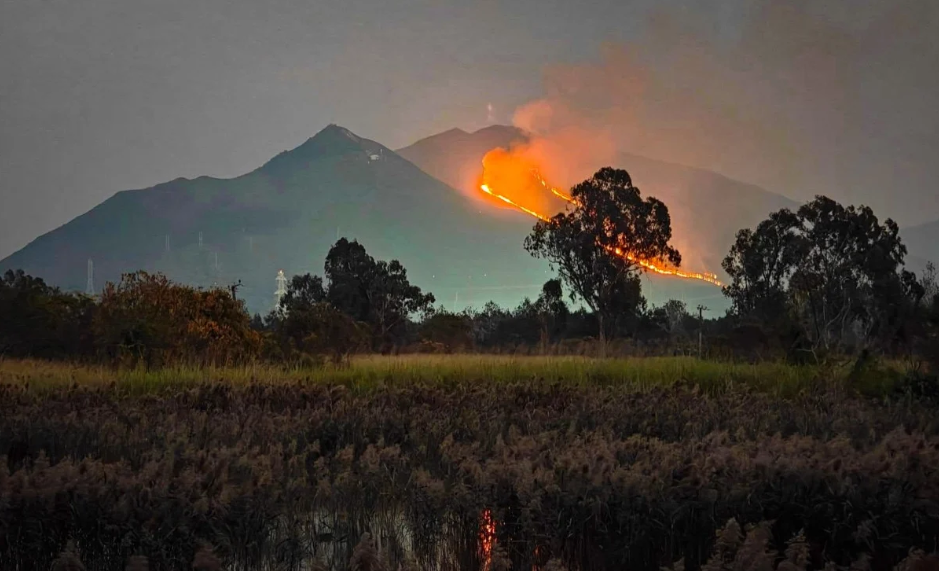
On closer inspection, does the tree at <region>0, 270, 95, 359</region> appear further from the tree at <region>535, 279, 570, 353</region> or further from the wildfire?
the tree at <region>535, 279, 570, 353</region>

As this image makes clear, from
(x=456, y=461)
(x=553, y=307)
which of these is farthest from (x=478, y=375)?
(x=553, y=307)

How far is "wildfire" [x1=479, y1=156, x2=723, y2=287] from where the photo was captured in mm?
38906

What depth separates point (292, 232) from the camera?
103688 millimetres

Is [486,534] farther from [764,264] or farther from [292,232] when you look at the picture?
[292,232]

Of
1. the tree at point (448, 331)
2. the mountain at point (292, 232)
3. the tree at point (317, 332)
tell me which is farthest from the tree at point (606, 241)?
the mountain at point (292, 232)

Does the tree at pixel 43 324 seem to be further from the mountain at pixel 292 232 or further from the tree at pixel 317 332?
the mountain at pixel 292 232

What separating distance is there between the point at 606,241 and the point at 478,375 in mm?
25701

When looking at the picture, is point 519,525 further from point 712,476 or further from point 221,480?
point 221,480

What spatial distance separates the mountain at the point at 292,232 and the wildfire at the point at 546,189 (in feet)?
39.3

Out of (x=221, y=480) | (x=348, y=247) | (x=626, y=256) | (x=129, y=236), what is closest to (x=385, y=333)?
(x=348, y=247)

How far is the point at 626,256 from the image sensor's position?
38188 mm

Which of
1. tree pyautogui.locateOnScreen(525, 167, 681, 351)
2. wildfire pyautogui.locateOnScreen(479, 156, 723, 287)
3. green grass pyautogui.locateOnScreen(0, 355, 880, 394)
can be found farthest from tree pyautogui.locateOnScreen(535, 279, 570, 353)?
green grass pyautogui.locateOnScreen(0, 355, 880, 394)

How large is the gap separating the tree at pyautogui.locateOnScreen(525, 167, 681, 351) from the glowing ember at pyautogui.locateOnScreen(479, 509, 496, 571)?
33.2 metres

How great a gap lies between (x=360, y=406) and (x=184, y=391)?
272cm
